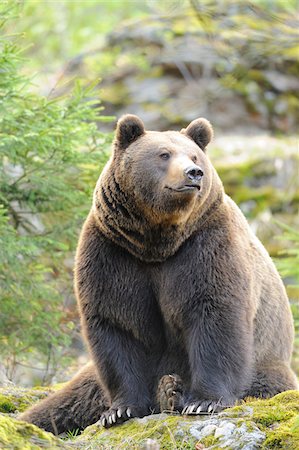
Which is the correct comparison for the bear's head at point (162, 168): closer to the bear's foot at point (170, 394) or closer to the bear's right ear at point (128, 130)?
the bear's right ear at point (128, 130)

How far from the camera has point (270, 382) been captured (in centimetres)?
659

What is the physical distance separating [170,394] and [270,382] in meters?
0.96

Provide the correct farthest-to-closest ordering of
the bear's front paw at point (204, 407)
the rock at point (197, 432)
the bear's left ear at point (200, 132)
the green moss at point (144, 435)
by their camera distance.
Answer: the bear's left ear at point (200, 132) < the bear's front paw at point (204, 407) < the green moss at point (144, 435) < the rock at point (197, 432)

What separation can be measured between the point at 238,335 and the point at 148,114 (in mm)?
11111

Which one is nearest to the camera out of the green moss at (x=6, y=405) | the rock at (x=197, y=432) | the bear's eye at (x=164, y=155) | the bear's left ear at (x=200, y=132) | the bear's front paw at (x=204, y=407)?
the rock at (x=197, y=432)

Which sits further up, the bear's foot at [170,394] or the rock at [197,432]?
the rock at [197,432]

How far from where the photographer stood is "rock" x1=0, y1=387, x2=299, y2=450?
458 centimetres

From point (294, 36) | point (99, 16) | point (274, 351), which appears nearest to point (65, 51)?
point (99, 16)

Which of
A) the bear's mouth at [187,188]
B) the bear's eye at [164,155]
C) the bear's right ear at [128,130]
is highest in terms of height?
the bear's right ear at [128,130]

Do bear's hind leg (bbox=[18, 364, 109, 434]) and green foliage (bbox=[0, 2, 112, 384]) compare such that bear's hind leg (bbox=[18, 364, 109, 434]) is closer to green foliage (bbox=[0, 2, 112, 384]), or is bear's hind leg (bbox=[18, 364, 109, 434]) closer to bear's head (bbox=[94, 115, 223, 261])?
bear's head (bbox=[94, 115, 223, 261])

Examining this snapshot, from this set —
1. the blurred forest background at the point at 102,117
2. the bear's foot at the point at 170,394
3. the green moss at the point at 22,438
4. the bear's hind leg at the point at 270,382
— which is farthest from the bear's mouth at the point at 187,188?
the green moss at the point at 22,438

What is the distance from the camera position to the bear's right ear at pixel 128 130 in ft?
21.6

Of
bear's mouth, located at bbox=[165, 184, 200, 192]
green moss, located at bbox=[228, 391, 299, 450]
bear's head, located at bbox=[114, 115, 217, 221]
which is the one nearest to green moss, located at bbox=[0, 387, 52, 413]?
bear's head, located at bbox=[114, 115, 217, 221]

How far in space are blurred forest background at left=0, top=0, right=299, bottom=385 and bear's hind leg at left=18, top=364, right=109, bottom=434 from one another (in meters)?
1.01
